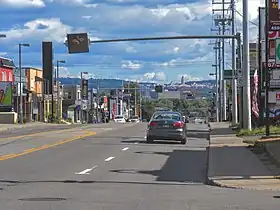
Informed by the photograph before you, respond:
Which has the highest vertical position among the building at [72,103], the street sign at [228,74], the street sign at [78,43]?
the street sign at [78,43]

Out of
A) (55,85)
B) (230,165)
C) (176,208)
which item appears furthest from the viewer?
(55,85)

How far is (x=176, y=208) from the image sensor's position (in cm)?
1186

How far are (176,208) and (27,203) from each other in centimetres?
280

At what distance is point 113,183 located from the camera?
15977 millimetres

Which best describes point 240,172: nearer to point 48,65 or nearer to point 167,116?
point 167,116

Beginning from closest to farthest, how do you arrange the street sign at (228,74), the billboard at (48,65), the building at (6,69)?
the street sign at (228,74) → the building at (6,69) → the billboard at (48,65)

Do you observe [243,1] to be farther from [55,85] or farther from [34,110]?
[55,85]

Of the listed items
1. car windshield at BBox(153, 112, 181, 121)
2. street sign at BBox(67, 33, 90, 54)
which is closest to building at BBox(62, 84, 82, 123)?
street sign at BBox(67, 33, 90, 54)

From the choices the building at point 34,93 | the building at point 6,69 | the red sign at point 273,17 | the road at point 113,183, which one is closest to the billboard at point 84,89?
the building at point 34,93

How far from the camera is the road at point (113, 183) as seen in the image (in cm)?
1241

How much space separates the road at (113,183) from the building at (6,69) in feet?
207

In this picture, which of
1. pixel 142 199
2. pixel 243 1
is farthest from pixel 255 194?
pixel 243 1

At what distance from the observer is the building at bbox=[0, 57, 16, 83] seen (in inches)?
3457

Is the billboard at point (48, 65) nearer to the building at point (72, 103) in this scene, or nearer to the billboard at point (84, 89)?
the building at point (72, 103)
